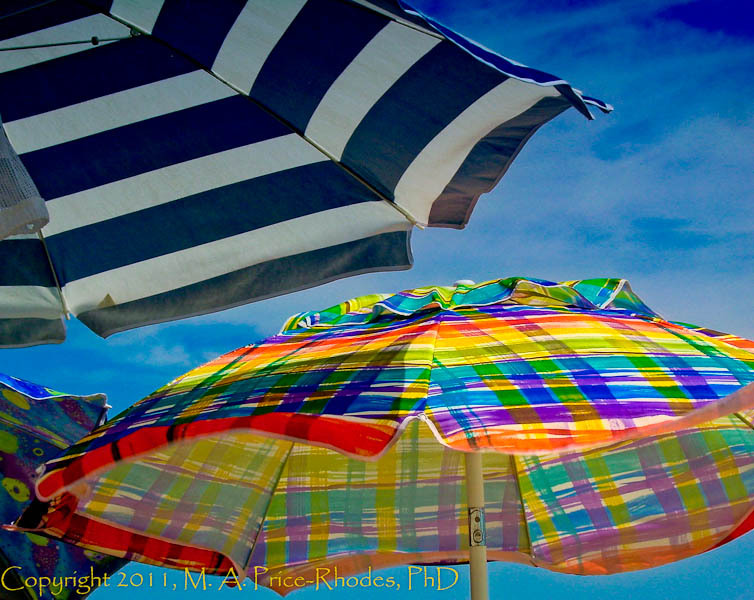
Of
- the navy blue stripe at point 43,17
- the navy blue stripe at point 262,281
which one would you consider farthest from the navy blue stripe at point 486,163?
the navy blue stripe at point 43,17

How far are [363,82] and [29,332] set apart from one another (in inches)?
62.8

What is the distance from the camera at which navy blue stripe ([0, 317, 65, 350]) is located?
10.7ft

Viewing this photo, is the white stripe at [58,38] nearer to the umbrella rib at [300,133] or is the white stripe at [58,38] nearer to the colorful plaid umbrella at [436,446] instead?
the umbrella rib at [300,133]

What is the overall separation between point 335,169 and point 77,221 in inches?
39.2

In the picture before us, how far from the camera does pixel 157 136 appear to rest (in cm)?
314

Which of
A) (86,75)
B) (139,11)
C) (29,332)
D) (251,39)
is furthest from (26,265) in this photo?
(251,39)

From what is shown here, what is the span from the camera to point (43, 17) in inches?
113

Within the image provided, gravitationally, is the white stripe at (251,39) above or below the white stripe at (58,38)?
below

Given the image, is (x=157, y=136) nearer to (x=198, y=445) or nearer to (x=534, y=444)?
(x=198, y=445)

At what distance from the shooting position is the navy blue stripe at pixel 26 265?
3.29 metres

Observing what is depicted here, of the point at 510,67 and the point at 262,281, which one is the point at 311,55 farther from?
the point at 262,281

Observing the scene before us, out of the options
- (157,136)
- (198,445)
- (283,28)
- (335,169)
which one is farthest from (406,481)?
(283,28)

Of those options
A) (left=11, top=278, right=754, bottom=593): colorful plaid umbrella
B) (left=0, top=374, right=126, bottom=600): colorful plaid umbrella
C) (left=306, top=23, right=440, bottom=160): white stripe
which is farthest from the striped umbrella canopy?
(left=0, top=374, right=126, bottom=600): colorful plaid umbrella

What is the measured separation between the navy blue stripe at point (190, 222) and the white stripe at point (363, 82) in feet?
0.68
